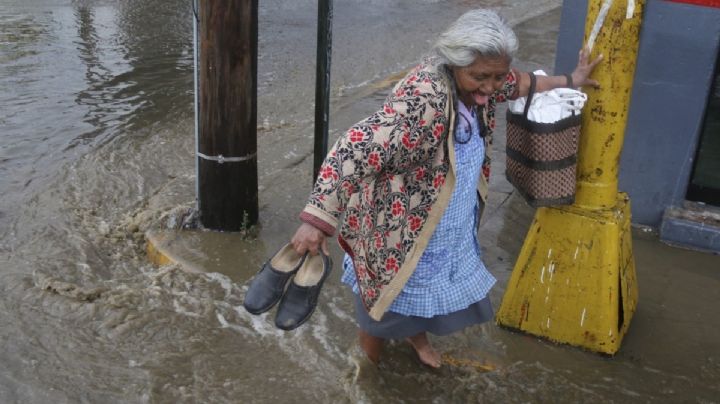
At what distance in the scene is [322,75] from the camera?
4.14 meters

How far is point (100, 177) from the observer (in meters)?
5.87

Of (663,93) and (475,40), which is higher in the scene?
(475,40)

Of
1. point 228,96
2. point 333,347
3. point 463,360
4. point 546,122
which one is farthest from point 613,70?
point 228,96

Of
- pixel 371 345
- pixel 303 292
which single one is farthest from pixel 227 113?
pixel 303 292

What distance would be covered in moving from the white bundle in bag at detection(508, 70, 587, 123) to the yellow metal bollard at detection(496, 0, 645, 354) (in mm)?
133

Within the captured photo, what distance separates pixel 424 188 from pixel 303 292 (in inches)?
21.2

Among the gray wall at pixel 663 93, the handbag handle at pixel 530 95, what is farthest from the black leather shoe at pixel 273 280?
the gray wall at pixel 663 93

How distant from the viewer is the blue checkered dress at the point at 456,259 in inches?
109

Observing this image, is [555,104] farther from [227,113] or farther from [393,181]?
[227,113]

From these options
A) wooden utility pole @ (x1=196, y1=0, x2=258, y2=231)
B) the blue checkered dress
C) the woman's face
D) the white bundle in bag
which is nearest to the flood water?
wooden utility pole @ (x1=196, y1=0, x2=258, y2=231)

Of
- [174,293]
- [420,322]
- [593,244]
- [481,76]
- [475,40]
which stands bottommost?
[174,293]

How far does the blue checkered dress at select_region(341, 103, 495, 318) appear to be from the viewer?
2781mm

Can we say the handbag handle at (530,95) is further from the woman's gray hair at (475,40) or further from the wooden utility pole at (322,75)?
the wooden utility pole at (322,75)

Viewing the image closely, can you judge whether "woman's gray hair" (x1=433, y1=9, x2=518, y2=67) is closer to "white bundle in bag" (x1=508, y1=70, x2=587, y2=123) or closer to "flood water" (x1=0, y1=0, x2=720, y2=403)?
"white bundle in bag" (x1=508, y1=70, x2=587, y2=123)
